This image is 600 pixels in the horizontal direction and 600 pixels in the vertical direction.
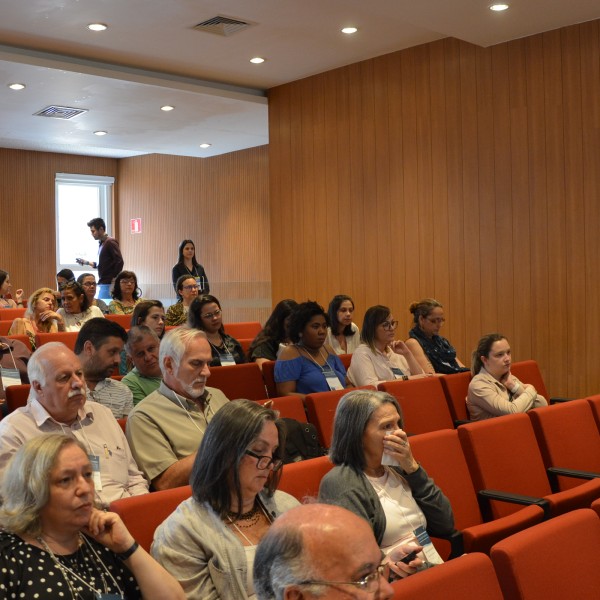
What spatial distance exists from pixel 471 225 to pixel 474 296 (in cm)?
65

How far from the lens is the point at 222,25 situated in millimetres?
7047

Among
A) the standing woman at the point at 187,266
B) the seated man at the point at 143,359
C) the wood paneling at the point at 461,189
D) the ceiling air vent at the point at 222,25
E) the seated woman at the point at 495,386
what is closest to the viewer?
the seated man at the point at 143,359

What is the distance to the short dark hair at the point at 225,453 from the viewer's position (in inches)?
85.6

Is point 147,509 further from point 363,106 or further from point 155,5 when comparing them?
point 363,106

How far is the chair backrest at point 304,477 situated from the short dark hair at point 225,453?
0.48m

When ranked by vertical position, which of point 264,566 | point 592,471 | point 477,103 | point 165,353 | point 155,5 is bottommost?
point 592,471

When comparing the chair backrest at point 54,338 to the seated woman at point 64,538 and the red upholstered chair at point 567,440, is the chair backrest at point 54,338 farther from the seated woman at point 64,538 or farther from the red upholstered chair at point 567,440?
the seated woman at point 64,538

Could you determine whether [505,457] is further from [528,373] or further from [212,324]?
[212,324]

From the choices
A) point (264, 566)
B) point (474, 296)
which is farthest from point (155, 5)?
point (264, 566)

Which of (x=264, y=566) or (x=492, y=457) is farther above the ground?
(x=264, y=566)

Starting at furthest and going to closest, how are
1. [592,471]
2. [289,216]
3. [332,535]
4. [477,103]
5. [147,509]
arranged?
[289,216], [477,103], [592,471], [147,509], [332,535]

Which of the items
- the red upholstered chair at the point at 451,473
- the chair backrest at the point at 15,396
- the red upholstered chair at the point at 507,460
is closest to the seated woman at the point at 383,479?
the red upholstered chair at the point at 451,473

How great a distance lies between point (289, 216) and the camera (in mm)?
9141

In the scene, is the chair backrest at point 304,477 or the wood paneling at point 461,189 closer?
the chair backrest at point 304,477
